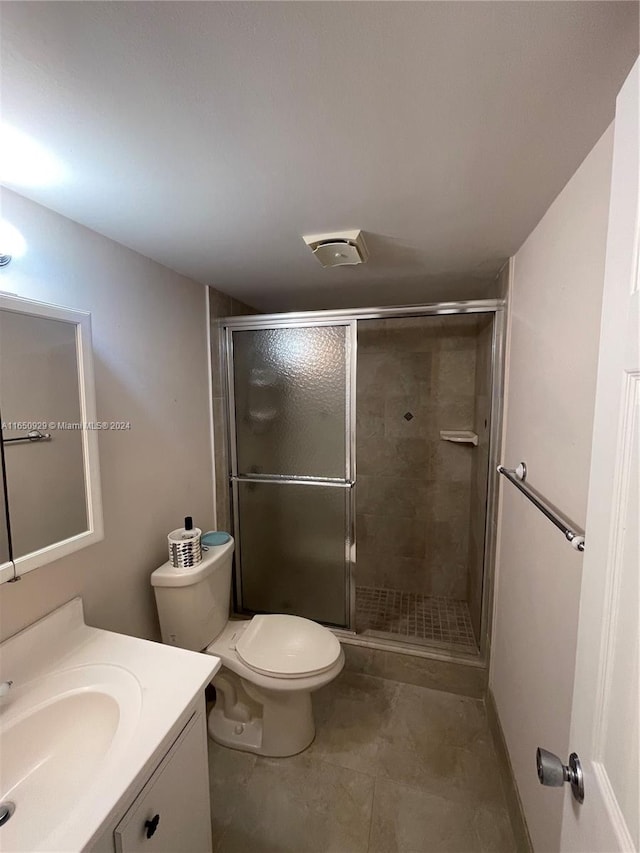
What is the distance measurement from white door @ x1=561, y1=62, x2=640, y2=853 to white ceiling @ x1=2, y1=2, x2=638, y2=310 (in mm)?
225

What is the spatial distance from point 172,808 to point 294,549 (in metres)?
1.39

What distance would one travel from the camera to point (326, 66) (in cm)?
62

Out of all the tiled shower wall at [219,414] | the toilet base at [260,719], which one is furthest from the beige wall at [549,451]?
the tiled shower wall at [219,414]

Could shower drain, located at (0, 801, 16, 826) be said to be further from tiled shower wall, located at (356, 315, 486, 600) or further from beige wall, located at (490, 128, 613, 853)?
tiled shower wall, located at (356, 315, 486, 600)

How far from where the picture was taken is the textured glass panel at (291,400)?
2006 millimetres

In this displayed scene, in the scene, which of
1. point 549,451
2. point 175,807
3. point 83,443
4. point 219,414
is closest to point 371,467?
point 219,414

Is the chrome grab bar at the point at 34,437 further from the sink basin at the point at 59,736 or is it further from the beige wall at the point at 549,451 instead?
the beige wall at the point at 549,451

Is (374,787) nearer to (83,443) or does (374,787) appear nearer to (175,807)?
(175,807)

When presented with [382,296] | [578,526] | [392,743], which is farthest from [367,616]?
[382,296]

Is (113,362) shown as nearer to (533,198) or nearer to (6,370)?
(6,370)

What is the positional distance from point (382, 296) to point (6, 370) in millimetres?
1944

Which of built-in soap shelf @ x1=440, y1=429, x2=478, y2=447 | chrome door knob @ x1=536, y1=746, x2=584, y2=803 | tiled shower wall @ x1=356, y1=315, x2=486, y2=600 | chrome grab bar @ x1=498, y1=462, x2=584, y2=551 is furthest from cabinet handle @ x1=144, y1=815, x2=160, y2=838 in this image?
built-in soap shelf @ x1=440, y1=429, x2=478, y2=447

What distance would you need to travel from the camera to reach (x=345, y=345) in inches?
76.7

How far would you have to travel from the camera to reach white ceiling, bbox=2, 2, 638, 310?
21.6 inches
